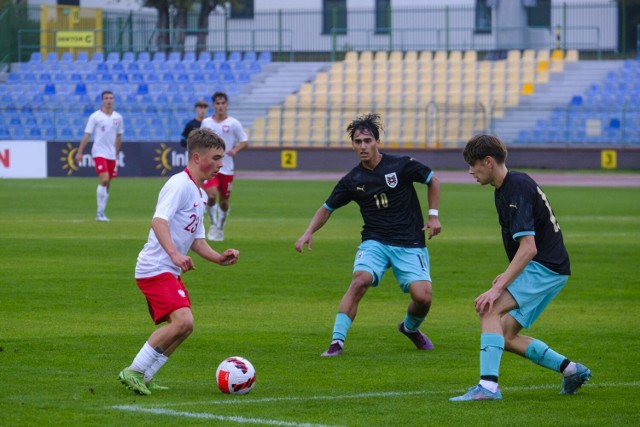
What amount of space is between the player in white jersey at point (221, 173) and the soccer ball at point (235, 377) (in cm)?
1084

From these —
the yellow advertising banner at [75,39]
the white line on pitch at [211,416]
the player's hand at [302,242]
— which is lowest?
the white line on pitch at [211,416]

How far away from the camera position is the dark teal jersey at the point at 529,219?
7.84 meters

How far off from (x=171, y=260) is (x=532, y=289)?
92.2 inches

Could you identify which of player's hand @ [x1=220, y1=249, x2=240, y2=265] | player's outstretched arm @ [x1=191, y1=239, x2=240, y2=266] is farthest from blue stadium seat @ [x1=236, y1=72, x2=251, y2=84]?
player's hand @ [x1=220, y1=249, x2=240, y2=265]

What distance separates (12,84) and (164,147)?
43.8 feet

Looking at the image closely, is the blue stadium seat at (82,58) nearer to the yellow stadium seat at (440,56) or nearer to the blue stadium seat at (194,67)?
the blue stadium seat at (194,67)

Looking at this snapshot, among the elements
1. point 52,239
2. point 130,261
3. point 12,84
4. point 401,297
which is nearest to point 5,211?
point 52,239

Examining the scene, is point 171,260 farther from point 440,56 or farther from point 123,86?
point 123,86

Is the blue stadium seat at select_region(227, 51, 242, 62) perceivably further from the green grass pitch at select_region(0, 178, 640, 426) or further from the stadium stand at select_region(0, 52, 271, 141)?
the green grass pitch at select_region(0, 178, 640, 426)

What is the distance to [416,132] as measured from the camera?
4297 cm

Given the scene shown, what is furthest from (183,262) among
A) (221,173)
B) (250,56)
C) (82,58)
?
(82,58)

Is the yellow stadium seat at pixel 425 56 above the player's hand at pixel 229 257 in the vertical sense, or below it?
above

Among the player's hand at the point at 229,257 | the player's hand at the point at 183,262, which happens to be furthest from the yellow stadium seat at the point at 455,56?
→ the player's hand at the point at 183,262

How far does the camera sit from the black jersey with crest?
10.3 meters
